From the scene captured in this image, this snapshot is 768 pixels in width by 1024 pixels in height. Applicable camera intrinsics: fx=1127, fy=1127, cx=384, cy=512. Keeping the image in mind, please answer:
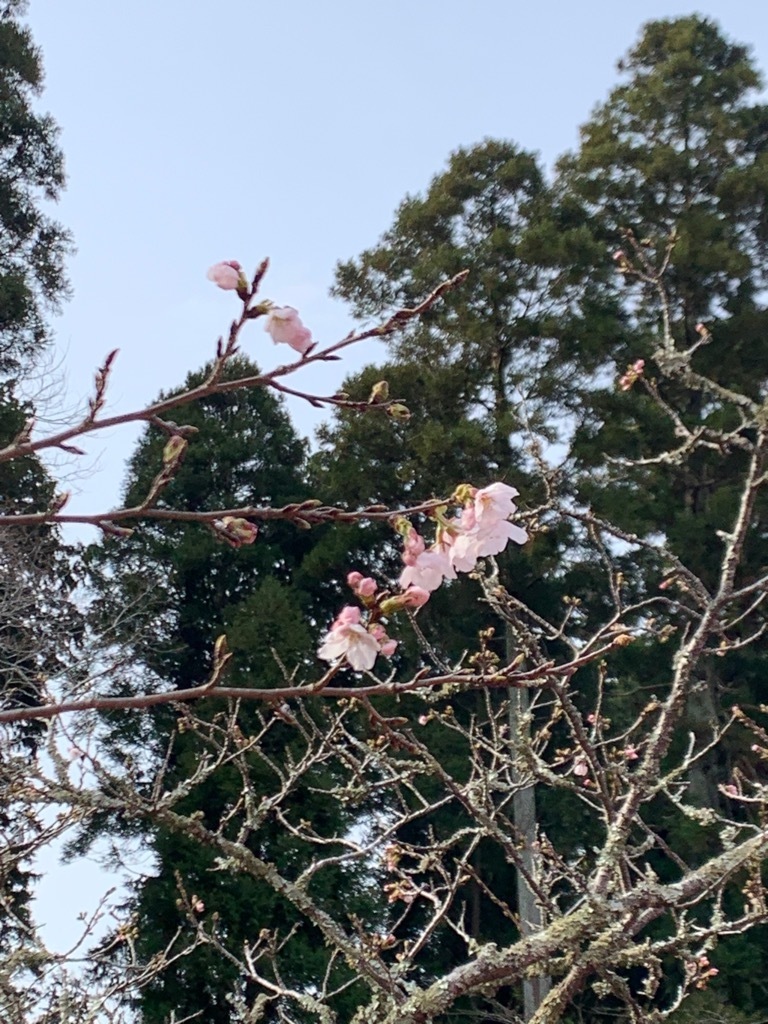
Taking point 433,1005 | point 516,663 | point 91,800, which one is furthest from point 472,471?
point 516,663

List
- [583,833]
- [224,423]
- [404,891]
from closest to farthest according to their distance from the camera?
[404,891] < [583,833] < [224,423]

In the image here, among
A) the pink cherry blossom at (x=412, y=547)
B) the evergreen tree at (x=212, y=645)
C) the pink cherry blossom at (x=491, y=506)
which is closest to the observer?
the pink cherry blossom at (x=412, y=547)

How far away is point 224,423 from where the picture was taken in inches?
423

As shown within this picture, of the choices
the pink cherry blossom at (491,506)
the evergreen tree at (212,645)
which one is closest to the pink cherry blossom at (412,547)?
the pink cherry blossom at (491,506)

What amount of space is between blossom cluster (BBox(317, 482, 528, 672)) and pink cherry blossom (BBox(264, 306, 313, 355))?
249 mm

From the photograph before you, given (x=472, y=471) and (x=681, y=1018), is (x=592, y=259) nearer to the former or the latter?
(x=472, y=471)

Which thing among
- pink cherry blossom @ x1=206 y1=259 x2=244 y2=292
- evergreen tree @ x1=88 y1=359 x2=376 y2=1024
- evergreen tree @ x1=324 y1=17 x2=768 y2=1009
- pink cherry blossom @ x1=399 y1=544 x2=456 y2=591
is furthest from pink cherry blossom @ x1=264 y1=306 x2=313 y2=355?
evergreen tree @ x1=324 y1=17 x2=768 y2=1009

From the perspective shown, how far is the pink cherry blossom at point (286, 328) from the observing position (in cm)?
132

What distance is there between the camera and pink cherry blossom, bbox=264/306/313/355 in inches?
52.1

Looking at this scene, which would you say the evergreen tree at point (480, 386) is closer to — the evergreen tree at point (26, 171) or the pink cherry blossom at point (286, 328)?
the evergreen tree at point (26, 171)

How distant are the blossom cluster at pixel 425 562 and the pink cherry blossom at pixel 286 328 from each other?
0.82 feet

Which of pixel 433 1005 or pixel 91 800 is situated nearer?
pixel 433 1005

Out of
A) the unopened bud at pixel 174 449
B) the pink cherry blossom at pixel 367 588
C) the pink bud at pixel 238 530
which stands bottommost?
the pink cherry blossom at pixel 367 588

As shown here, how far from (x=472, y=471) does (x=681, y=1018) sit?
3936mm
